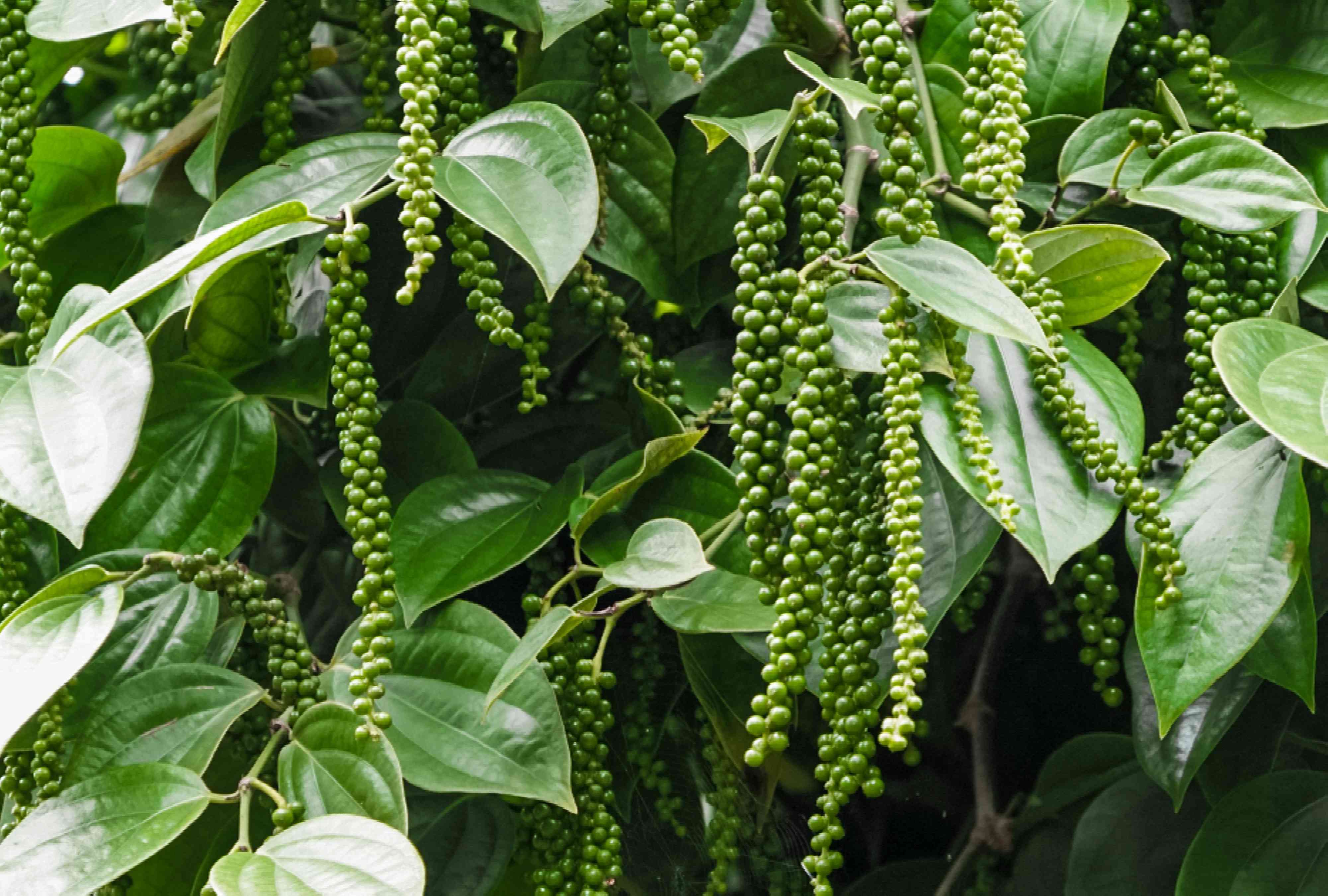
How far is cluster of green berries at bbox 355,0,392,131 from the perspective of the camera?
71 cm

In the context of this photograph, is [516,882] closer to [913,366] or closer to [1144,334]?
[913,366]

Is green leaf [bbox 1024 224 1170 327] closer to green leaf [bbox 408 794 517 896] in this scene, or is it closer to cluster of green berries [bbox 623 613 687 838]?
cluster of green berries [bbox 623 613 687 838]

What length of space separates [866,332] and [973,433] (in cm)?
7

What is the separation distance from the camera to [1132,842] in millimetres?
740

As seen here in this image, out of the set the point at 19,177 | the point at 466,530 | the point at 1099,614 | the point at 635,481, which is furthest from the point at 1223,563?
the point at 19,177

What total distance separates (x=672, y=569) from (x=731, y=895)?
36 centimetres

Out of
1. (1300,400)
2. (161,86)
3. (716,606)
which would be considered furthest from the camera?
(161,86)

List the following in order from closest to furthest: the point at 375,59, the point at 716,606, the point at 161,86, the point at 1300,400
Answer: the point at 1300,400, the point at 716,606, the point at 375,59, the point at 161,86

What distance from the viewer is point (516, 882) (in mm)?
729

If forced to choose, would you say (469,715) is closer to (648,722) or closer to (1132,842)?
(648,722)

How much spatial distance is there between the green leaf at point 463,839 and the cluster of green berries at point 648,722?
0.09m

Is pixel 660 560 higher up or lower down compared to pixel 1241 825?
higher up

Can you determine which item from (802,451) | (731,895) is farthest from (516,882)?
(802,451)

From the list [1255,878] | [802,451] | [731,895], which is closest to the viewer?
[802,451]
